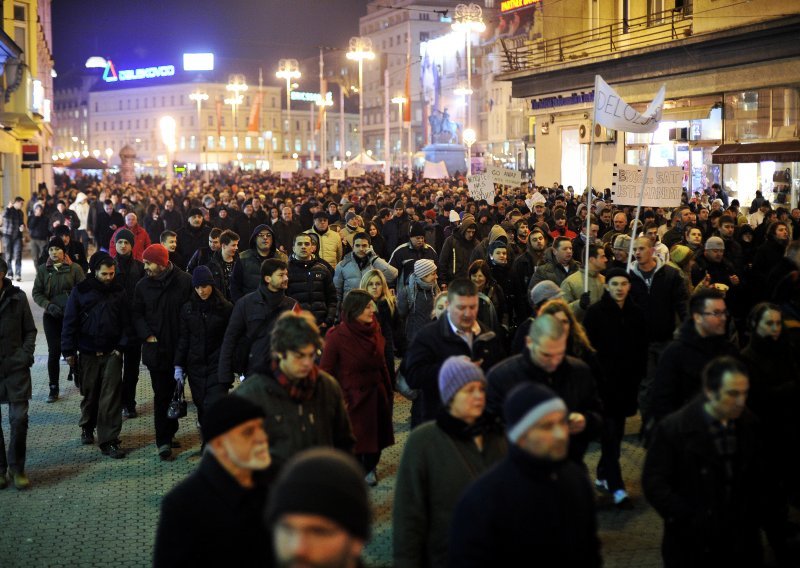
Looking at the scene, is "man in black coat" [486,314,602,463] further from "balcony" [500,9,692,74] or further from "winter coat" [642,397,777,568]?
"balcony" [500,9,692,74]

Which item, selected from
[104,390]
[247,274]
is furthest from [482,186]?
[104,390]

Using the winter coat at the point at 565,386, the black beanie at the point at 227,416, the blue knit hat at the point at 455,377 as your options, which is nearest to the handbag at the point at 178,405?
the winter coat at the point at 565,386

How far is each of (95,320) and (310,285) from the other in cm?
205

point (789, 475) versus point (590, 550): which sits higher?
point (590, 550)

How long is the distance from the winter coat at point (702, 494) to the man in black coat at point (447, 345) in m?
1.75

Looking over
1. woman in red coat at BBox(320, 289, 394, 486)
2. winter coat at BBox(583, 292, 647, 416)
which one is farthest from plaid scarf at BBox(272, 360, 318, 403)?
winter coat at BBox(583, 292, 647, 416)

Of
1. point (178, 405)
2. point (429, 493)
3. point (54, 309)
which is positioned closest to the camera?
point (429, 493)

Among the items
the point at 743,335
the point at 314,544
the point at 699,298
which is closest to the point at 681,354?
the point at 699,298

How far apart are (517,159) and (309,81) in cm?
7418

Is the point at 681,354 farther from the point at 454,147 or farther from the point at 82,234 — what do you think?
the point at 454,147

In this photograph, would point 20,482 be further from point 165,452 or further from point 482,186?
point 482,186

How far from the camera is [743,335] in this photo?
490 inches

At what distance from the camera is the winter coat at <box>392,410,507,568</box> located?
4.42 meters

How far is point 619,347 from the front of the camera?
768cm
